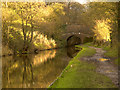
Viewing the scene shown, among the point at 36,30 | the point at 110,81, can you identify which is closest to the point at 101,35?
the point at 36,30

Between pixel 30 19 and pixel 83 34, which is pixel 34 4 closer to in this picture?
pixel 30 19

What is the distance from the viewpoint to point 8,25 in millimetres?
30547

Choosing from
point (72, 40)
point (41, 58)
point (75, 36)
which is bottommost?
point (41, 58)

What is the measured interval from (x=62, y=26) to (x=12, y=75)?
37.6m

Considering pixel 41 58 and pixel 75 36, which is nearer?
pixel 41 58

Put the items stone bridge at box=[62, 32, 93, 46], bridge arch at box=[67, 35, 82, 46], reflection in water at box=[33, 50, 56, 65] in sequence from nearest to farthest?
reflection in water at box=[33, 50, 56, 65], stone bridge at box=[62, 32, 93, 46], bridge arch at box=[67, 35, 82, 46]

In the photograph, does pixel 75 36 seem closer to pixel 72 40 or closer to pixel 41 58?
pixel 72 40

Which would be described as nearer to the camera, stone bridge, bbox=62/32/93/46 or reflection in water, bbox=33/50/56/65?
reflection in water, bbox=33/50/56/65

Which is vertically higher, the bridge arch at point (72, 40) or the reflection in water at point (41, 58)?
the bridge arch at point (72, 40)

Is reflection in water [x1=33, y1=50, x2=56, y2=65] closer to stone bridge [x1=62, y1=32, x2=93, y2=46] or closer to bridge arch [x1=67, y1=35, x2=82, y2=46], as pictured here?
stone bridge [x1=62, y1=32, x2=93, y2=46]

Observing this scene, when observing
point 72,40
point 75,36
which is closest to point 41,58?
point 75,36

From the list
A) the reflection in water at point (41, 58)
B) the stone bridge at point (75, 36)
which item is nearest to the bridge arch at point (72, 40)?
the stone bridge at point (75, 36)

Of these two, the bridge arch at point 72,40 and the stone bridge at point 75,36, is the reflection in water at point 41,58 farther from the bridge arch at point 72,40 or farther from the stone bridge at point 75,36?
the bridge arch at point 72,40

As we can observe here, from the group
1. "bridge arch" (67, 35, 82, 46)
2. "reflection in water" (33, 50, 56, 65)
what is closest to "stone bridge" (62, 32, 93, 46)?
"bridge arch" (67, 35, 82, 46)
